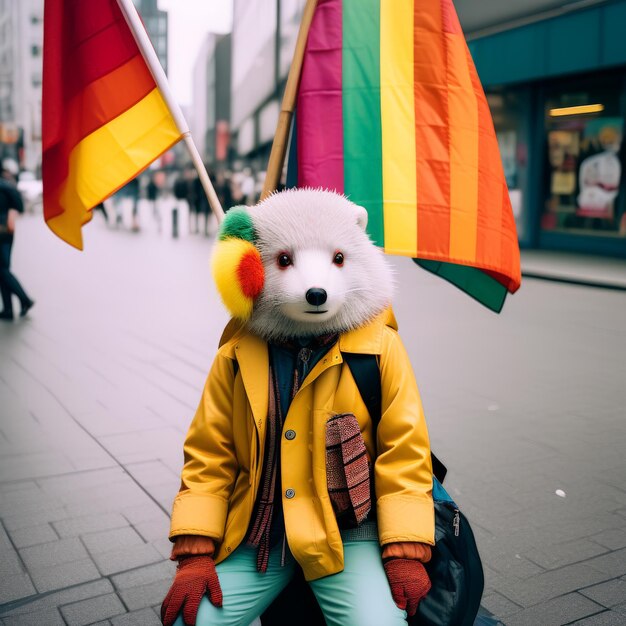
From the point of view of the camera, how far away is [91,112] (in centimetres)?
319

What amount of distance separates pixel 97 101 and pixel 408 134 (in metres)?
1.20

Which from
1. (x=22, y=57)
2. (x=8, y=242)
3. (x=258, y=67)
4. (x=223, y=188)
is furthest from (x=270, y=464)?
(x=22, y=57)

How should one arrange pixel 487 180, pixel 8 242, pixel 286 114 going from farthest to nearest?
pixel 8 242 → pixel 487 180 → pixel 286 114

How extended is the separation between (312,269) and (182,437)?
10.9 feet

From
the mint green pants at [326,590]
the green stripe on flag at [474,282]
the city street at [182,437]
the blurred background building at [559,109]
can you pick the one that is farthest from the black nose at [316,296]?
the blurred background building at [559,109]

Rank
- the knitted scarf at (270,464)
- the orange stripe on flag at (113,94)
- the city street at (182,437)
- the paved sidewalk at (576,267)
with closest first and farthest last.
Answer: the knitted scarf at (270,464) < the orange stripe on flag at (113,94) < the city street at (182,437) < the paved sidewalk at (576,267)

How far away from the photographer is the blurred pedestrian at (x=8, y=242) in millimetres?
9516

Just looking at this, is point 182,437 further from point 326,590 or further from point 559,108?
point 559,108

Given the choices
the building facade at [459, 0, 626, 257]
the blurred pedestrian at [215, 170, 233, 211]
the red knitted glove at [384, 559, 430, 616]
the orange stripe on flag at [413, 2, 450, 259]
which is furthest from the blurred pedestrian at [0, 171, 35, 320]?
the blurred pedestrian at [215, 170, 233, 211]

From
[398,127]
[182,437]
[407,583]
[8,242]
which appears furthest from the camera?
[8,242]

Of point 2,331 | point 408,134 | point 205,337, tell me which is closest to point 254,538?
point 408,134

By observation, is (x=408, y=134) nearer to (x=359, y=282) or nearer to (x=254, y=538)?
(x=359, y=282)

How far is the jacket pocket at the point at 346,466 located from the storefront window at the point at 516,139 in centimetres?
1689

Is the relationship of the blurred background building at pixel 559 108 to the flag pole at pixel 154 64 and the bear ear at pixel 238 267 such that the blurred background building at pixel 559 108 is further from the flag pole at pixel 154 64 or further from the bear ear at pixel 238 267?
the bear ear at pixel 238 267
